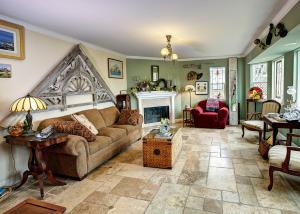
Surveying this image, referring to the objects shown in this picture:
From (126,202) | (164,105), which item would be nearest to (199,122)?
(164,105)

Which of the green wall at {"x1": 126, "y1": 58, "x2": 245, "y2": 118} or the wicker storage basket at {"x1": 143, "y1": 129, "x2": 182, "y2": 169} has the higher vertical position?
the green wall at {"x1": 126, "y1": 58, "x2": 245, "y2": 118}

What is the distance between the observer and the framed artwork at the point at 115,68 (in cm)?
552

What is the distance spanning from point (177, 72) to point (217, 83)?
1.50m

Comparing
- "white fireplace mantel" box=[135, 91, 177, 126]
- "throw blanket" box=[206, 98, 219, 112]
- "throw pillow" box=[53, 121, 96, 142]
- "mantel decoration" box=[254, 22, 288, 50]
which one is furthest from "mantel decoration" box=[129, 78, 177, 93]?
"mantel decoration" box=[254, 22, 288, 50]

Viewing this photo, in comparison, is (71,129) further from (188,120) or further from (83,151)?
(188,120)

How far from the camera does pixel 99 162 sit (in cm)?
335

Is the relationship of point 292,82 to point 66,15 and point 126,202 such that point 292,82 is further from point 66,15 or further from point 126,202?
point 66,15

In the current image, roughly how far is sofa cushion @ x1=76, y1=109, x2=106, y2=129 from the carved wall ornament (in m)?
0.30

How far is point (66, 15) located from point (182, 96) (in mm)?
5368

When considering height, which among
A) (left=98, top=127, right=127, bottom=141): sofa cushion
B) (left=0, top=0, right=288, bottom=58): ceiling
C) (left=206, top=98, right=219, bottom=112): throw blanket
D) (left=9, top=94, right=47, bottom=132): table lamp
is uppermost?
(left=0, top=0, right=288, bottom=58): ceiling

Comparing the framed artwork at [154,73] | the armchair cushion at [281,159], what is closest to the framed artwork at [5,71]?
the armchair cushion at [281,159]

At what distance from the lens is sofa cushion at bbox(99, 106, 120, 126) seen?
184 inches

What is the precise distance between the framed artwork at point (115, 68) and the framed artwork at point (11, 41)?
2.61 meters

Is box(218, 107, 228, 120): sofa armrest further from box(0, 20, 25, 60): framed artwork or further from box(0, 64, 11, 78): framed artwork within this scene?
box(0, 64, 11, 78): framed artwork
